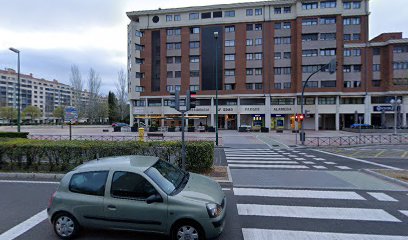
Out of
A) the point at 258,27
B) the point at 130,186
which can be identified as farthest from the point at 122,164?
the point at 258,27

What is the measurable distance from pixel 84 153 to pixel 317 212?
24.0 ft

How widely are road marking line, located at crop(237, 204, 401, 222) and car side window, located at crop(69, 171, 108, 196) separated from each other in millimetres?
2805

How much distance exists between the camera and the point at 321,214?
495cm

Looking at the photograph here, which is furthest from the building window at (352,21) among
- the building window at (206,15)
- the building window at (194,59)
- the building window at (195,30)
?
the building window at (194,59)

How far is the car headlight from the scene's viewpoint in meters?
3.61

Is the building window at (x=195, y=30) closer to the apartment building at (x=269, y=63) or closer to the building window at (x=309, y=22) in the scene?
the apartment building at (x=269, y=63)

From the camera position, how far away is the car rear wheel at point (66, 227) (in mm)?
3949

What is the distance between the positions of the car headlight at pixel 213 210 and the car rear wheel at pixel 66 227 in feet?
7.33

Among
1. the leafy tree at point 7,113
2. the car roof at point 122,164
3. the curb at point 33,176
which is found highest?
the leafy tree at point 7,113

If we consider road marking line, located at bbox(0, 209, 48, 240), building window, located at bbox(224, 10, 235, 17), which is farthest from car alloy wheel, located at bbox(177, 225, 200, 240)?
building window, located at bbox(224, 10, 235, 17)

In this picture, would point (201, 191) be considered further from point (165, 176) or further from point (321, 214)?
point (321, 214)

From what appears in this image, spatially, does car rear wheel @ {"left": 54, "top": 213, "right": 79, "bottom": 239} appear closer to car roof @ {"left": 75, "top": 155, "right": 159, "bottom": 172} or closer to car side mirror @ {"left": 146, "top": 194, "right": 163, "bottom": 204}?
car roof @ {"left": 75, "top": 155, "right": 159, "bottom": 172}

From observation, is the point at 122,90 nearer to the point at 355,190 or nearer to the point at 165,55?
the point at 165,55

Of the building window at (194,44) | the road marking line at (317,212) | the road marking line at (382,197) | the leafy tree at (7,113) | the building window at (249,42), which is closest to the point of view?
the road marking line at (317,212)
